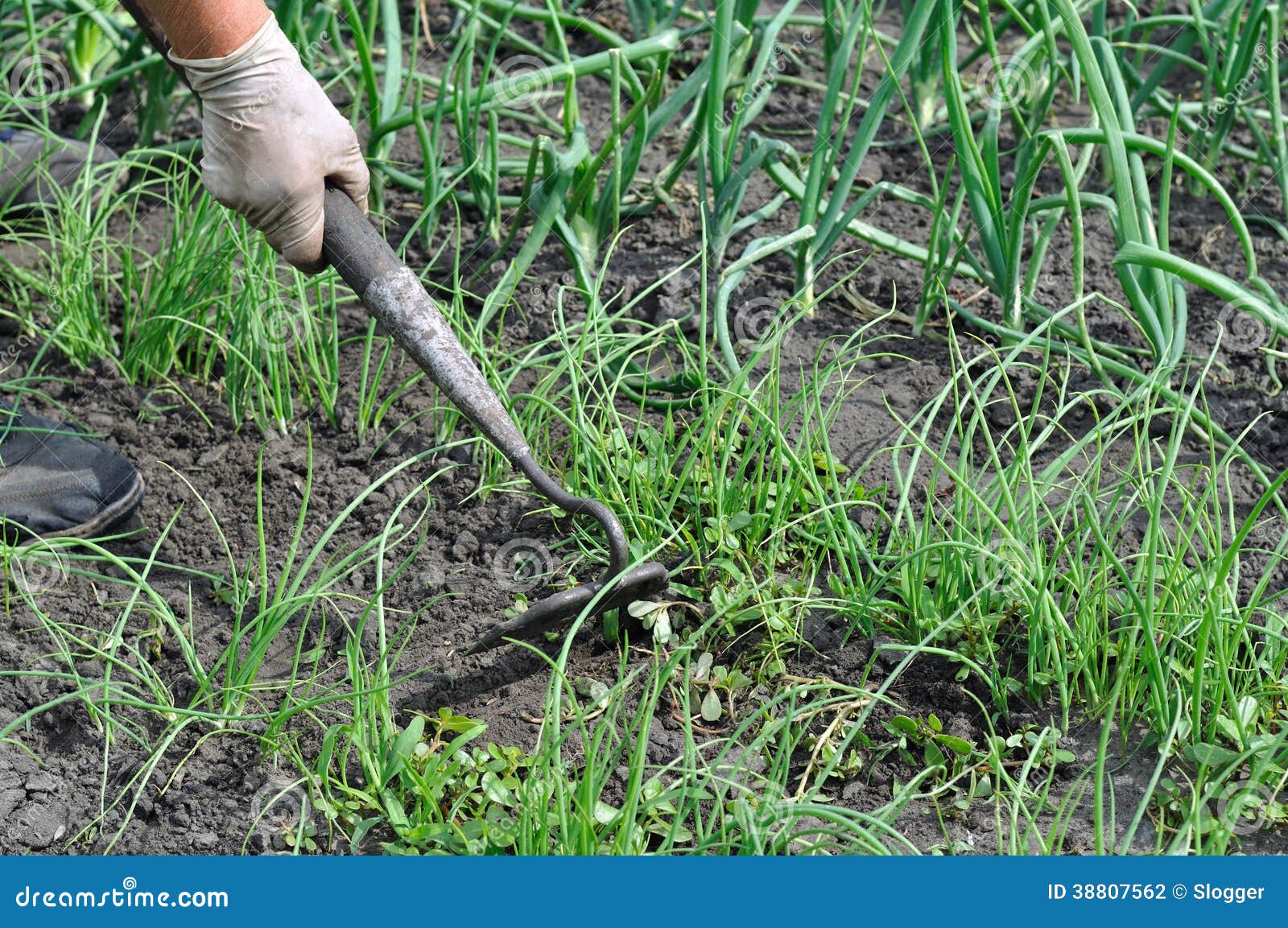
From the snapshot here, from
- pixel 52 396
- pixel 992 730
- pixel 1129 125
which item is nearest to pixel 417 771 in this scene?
pixel 992 730

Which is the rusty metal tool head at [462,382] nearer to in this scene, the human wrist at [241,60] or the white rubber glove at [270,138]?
the white rubber glove at [270,138]

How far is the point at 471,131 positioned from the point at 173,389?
2.60 feet

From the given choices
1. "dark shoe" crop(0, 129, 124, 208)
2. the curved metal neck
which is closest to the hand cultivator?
the curved metal neck

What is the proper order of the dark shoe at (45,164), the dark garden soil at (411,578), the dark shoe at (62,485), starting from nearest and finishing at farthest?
the dark garden soil at (411,578), the dark shoe at (62,485), the dark shoe at (45,164)

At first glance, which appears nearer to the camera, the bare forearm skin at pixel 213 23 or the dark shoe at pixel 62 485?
the bare forearm skin at pixel 213 23

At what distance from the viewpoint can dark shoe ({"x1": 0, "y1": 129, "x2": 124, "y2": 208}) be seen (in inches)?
113

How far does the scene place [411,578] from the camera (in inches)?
86.0

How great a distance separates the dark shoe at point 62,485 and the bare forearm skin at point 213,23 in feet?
2.28

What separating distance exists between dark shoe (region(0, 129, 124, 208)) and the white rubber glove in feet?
3.08

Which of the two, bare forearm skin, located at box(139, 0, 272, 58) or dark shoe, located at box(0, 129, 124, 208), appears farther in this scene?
dark shoe, located at box(0, 129, 124, 208)

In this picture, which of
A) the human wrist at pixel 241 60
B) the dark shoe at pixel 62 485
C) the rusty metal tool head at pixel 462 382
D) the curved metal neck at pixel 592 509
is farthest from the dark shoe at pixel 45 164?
the curved metal neck at pixel 592 509

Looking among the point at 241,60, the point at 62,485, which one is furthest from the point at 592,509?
the point at 62,485

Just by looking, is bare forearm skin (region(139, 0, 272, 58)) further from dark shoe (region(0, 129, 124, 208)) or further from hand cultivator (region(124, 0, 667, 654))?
dark shoe (region(0, 129, 124, 208))

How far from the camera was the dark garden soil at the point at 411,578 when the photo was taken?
6.03ft
